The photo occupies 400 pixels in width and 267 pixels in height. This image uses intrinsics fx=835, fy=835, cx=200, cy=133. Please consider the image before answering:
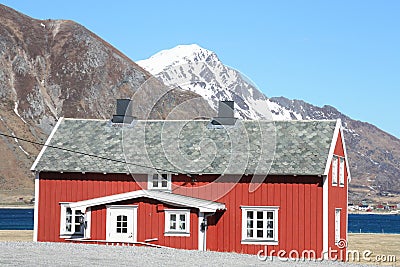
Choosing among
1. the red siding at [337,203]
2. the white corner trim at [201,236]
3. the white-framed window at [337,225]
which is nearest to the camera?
the white corner trim at [201,236]

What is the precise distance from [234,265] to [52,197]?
15.9 m

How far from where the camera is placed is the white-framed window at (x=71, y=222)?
130 ft

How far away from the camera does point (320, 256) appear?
3697 cm

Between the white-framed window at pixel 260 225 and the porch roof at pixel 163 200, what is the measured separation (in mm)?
1224

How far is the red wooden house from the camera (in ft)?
123

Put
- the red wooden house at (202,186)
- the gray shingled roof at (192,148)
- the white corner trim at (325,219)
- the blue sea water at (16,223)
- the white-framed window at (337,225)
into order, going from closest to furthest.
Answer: the white corner trim at (325,219), the red wooden house at (202,186), the gray shingled roof at (192,148), the white-framed window at (337,225), the blue sea water at (16,223)

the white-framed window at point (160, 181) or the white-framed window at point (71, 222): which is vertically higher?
the white-framed window at point (160, 181)

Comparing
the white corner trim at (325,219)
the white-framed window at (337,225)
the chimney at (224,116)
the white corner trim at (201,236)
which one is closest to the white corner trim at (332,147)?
the white corner trim at (325,219)

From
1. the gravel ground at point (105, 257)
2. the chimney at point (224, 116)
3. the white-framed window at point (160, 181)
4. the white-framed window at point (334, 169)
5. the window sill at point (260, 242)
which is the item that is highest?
the chimney at point (224, 116)

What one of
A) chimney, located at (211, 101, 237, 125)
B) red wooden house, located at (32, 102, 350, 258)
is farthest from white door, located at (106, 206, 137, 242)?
chimney, located at (211, 101, 237, 125)

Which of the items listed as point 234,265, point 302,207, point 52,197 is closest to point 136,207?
point 52,197

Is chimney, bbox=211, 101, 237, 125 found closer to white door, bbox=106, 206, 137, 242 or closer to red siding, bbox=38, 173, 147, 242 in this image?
red siding, bbox=38, 173, 147, 242

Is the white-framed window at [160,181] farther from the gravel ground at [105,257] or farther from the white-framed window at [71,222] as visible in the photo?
the gravel ground at [105,257]

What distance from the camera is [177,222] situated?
123 ft
